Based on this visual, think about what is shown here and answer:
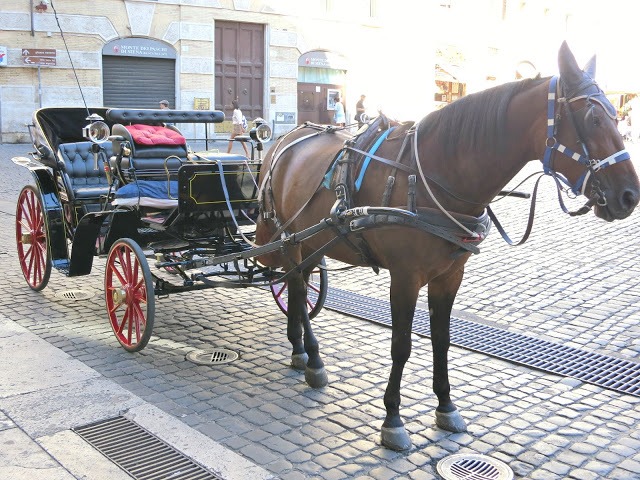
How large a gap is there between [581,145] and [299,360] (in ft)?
8.45

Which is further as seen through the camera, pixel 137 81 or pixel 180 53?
pixel 180 53

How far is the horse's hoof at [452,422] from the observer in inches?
158

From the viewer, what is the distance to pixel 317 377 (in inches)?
182

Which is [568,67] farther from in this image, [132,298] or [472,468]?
[132,298]

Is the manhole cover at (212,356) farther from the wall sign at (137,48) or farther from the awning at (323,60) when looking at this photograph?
the awning at (323,60)

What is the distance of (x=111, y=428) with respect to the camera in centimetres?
400

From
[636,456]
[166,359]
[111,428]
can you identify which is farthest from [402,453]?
[166,359]

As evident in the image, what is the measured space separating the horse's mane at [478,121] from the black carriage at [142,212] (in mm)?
1702

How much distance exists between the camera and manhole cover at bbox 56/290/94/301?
22.1ft

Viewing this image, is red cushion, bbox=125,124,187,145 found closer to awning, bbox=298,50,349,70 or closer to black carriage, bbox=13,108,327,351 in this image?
black carriage, bbox=13,108,327,351

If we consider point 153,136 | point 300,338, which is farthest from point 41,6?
point 300,338

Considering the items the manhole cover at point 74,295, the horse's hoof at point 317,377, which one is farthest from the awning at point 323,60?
the horse's hoof at point 317,377

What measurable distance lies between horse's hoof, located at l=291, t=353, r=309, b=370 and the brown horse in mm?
307

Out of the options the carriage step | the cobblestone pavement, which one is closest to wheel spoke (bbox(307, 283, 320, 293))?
the cobblestone pavement
